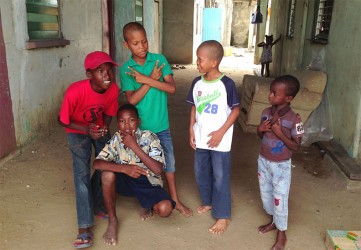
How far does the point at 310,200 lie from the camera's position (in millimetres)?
3049

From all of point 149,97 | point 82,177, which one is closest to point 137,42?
point 149,97

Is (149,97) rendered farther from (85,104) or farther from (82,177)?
(82,177)

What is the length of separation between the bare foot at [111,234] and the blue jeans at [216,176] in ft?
2.36

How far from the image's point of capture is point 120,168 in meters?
2.32

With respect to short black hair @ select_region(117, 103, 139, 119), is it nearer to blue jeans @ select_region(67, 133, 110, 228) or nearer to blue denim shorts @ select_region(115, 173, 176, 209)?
blue jeans @ select_region(67, 133, 110, 228)

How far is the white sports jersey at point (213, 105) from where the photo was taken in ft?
7.73

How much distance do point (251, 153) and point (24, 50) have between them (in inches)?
113

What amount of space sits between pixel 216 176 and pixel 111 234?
0.85 meters

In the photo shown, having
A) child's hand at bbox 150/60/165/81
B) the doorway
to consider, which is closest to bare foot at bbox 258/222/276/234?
child's hand at bbox 150/60/165/81

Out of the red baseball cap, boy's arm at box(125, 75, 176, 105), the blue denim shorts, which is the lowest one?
the blue denim shorts

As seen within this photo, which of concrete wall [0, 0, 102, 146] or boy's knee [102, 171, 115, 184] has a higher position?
concrete wall [0, 0, 102, 146]

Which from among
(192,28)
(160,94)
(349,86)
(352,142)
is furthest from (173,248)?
(192,28)

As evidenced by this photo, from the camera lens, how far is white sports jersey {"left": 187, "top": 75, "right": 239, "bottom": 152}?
2.36 meters

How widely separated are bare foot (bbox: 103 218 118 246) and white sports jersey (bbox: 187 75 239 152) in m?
0.82
